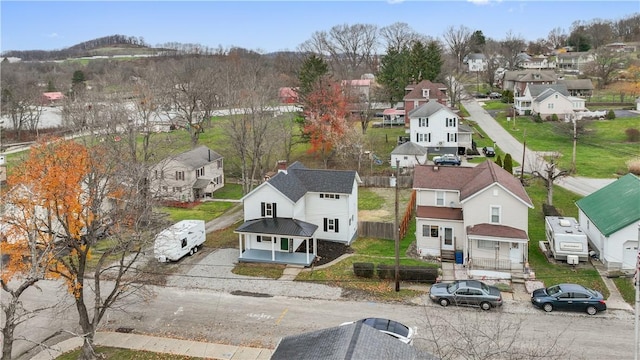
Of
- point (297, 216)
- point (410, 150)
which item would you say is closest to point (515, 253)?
point (297, 216)

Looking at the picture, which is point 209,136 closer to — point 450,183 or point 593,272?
point 450,183

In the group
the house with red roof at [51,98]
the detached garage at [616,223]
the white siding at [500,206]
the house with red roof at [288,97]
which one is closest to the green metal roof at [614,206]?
the detached garage at [616,223]

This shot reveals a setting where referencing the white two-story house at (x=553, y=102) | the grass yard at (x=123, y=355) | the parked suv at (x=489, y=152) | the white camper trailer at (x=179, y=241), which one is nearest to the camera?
the grass yard at (x=123, y=355)

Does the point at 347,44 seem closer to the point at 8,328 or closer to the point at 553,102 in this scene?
the point at 553,102

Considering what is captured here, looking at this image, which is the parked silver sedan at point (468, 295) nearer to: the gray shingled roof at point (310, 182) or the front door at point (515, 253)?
the front door at point (515, 253)

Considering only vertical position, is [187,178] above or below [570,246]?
above
